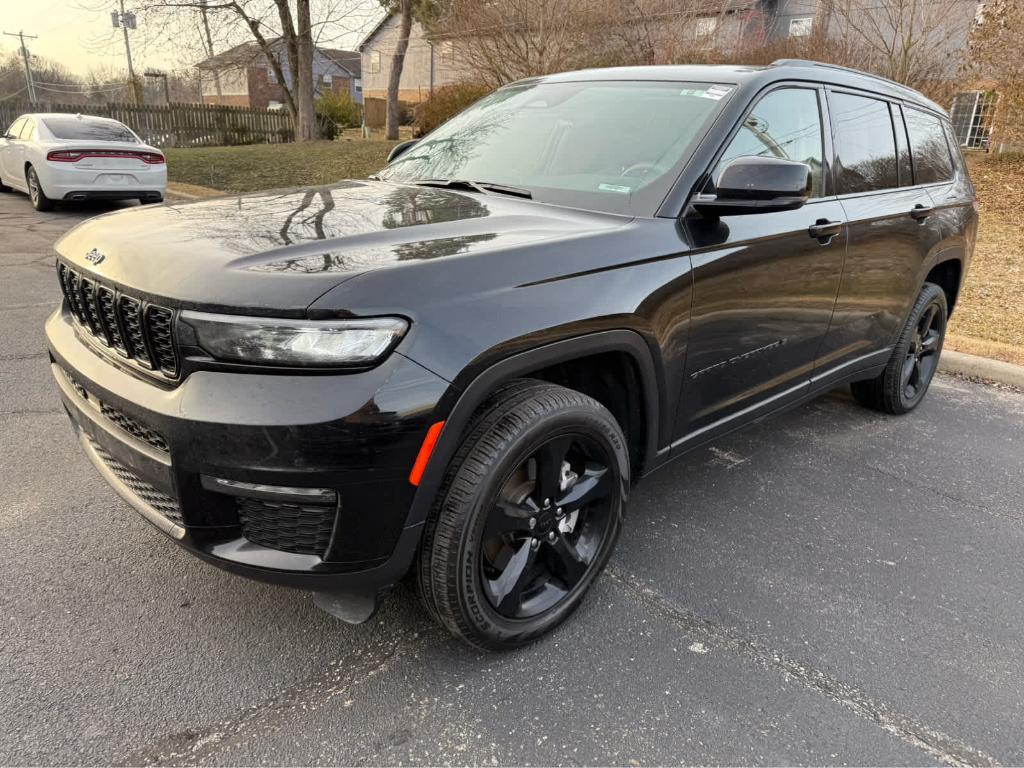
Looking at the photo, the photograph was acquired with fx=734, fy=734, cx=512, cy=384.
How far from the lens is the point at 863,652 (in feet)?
7.80

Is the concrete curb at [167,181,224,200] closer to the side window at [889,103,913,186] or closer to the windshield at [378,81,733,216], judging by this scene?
the windshield at [378,81,733,216]

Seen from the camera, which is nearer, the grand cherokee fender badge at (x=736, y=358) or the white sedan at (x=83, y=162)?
the grand cherokee fender badge at (x=736, y=358)

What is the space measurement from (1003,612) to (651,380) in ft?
5.09

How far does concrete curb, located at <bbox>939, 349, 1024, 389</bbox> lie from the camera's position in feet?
16.9

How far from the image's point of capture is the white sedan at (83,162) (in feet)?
33.4

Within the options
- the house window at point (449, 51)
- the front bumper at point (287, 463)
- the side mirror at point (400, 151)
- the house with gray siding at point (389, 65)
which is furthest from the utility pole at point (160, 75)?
the front bumper at point (287, 463)

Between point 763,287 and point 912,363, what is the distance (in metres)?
2.13

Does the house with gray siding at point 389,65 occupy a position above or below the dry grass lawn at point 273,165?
above

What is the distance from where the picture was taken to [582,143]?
2994 mm

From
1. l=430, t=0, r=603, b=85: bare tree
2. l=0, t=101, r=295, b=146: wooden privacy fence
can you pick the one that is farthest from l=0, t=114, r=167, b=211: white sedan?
l=0, t=101, r=295, b=146: wooden privacy fence

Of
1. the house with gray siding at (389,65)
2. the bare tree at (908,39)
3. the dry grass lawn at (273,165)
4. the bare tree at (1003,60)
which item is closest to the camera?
the bare tree at (1003,60)

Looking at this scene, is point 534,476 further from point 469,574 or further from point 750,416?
point 750,416

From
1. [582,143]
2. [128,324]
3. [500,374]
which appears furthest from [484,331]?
[582,143]

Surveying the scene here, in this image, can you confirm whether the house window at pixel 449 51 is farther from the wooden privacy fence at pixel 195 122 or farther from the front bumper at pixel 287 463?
the front bumper at pixel 287 463
